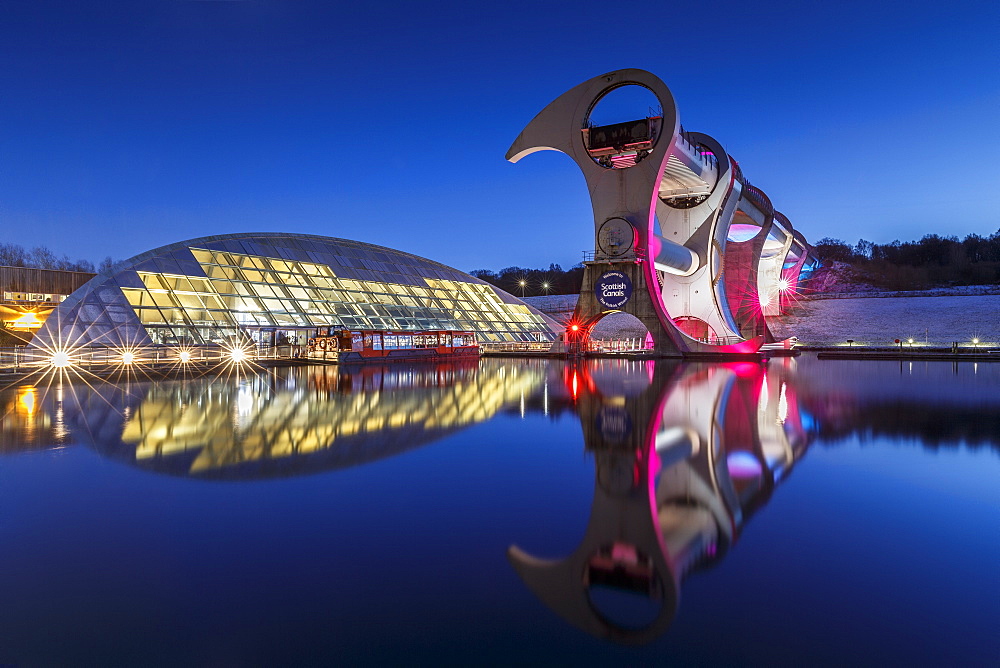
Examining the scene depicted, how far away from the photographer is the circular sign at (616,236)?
29344 millimetres

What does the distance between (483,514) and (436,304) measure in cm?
3937

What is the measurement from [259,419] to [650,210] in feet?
76.9

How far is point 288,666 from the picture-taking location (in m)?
2.78

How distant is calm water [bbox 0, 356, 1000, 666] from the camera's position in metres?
3.00

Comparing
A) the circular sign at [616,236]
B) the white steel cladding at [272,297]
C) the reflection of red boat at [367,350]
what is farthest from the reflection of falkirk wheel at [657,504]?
the white steel cladding at [272,297]

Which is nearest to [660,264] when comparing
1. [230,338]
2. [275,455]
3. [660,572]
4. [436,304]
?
[436,304]

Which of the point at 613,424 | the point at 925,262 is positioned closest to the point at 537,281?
the point at 925,262

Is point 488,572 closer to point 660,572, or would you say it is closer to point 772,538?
point 660,572

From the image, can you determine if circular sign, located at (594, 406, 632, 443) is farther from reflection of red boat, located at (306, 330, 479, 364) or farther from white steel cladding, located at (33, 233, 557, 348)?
white steel cladding, located at (33, 233, 557, 348)

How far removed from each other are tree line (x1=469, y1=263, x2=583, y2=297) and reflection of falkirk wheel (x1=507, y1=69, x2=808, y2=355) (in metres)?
68.4

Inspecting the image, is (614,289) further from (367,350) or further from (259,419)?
(259,419)

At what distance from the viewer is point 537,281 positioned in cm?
12588

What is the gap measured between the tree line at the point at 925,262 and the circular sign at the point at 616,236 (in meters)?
67.9

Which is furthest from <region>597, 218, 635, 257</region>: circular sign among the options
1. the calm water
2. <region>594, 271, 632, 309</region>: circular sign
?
the calm water
